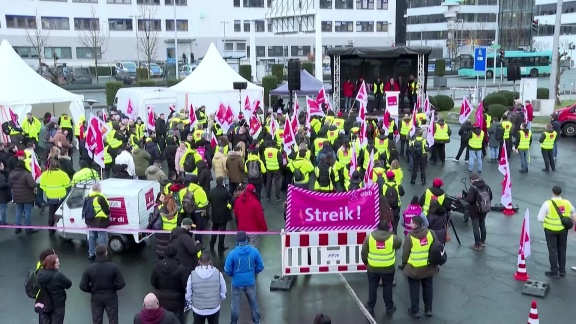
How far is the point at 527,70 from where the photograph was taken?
58.1 m

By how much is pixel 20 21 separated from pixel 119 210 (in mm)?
55988

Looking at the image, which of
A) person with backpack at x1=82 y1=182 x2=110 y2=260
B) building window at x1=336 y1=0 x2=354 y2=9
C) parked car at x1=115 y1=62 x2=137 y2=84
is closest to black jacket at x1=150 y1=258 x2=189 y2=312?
person with backpack at x1=82 y1=182 x2=110 y2=260

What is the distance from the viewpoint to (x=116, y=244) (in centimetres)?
1123

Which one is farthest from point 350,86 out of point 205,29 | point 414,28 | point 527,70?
point 414,28

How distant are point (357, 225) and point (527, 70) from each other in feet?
179

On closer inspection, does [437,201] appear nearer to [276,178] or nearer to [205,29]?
A: [276,178]

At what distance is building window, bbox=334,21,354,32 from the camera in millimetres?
69625

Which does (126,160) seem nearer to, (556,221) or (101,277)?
(101,277)

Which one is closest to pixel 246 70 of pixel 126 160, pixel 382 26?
pixel 382 26

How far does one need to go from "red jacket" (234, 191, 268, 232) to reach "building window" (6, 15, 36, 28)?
57.4 metres

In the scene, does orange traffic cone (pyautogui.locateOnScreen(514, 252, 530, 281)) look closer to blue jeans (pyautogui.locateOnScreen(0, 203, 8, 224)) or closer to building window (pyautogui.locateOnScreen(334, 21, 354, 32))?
blue jeans (pyautogui.locateOnScreen(0, 203, 8, 224))

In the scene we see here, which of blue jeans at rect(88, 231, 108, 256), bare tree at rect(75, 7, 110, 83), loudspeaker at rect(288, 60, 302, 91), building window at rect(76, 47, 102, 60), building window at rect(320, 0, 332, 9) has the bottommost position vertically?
blue jeans at rect(88, 231, 108, 256)

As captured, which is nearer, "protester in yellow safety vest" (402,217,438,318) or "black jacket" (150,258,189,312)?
"black jacket" (150,258,189,312)

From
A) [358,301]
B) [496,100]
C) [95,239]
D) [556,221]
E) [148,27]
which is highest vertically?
[148,27]
